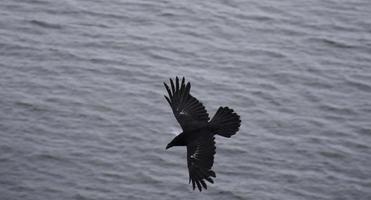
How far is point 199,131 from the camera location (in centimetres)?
1127

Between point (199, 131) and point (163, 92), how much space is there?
711 cm

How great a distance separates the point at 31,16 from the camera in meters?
20.9

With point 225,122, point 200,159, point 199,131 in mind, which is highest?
point 225,122

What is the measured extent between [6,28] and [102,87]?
10.8 ft

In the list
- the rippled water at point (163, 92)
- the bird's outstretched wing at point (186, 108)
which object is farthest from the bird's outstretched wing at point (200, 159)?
the rippled water at point (163, 92)

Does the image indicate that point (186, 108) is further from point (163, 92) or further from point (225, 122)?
point (163, 92)

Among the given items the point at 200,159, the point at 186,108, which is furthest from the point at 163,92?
the point at 200,159

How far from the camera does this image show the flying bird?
10820 millimetres

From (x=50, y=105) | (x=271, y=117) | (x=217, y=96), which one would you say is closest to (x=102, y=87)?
(x=50, y=105)

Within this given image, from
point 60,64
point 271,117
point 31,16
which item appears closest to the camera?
point 271,117

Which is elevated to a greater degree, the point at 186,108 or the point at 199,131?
the point at 186,108

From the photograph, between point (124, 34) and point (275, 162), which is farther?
point (124, 34)

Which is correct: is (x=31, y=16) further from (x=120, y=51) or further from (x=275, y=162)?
(x=275, y=162)

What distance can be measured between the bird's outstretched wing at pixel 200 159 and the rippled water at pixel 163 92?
16.5ft
